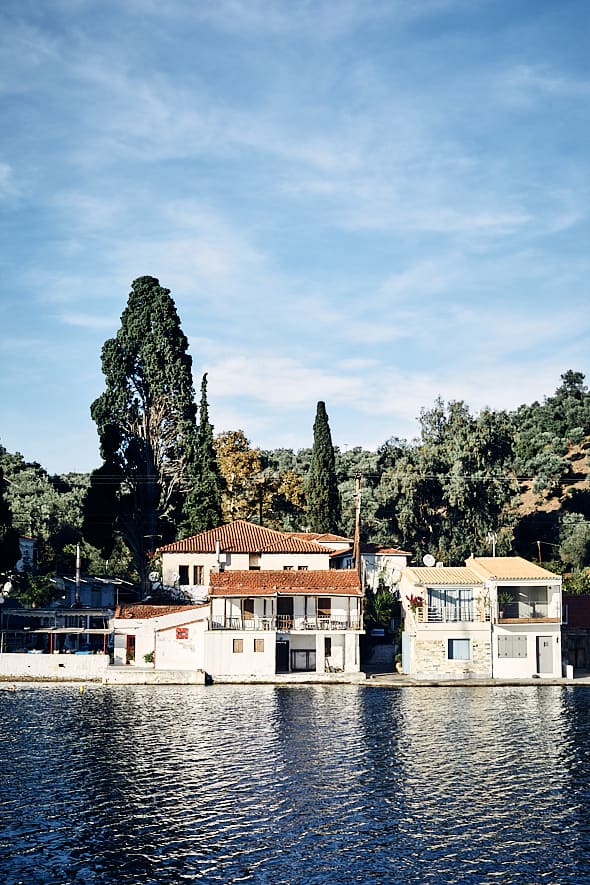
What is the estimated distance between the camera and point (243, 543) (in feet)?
276

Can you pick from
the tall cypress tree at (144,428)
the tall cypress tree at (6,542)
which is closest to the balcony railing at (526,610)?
the tall cypress tree at (144,428)

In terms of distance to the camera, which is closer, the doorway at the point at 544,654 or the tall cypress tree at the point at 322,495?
the doorway at the point at 544,654

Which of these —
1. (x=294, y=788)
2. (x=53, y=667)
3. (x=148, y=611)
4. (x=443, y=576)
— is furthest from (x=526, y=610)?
(x=294, y=788)

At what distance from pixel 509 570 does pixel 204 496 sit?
30.3 metres

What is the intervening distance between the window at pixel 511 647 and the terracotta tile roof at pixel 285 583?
1069 centimetres

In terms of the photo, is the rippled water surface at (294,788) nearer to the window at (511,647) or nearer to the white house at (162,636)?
the white house at (162,636)

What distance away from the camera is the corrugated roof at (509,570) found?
235ft

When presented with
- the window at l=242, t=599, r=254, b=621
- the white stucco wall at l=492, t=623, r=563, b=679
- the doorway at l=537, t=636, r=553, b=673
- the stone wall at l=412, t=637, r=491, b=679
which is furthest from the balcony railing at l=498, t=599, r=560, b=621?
the window at l=242, t=599, r=254, b=621

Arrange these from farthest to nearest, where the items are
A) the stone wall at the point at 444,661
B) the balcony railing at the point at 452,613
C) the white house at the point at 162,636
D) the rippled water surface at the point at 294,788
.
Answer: the balcony railing at the point at 452,613 < the white house at the point at 162,636 < the stone wall at the point at 444,661 < the rippled water surface at the point at 294,788

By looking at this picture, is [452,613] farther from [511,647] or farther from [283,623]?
[283,623]

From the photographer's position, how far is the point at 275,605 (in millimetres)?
72750

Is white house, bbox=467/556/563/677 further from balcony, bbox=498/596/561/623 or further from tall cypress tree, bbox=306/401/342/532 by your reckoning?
tall cypress tree, bbox=306/401/342/532

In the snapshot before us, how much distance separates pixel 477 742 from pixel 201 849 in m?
20.1

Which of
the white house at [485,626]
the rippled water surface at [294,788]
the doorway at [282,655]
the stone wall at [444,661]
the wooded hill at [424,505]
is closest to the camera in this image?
the rippled water surface at [294,788]
